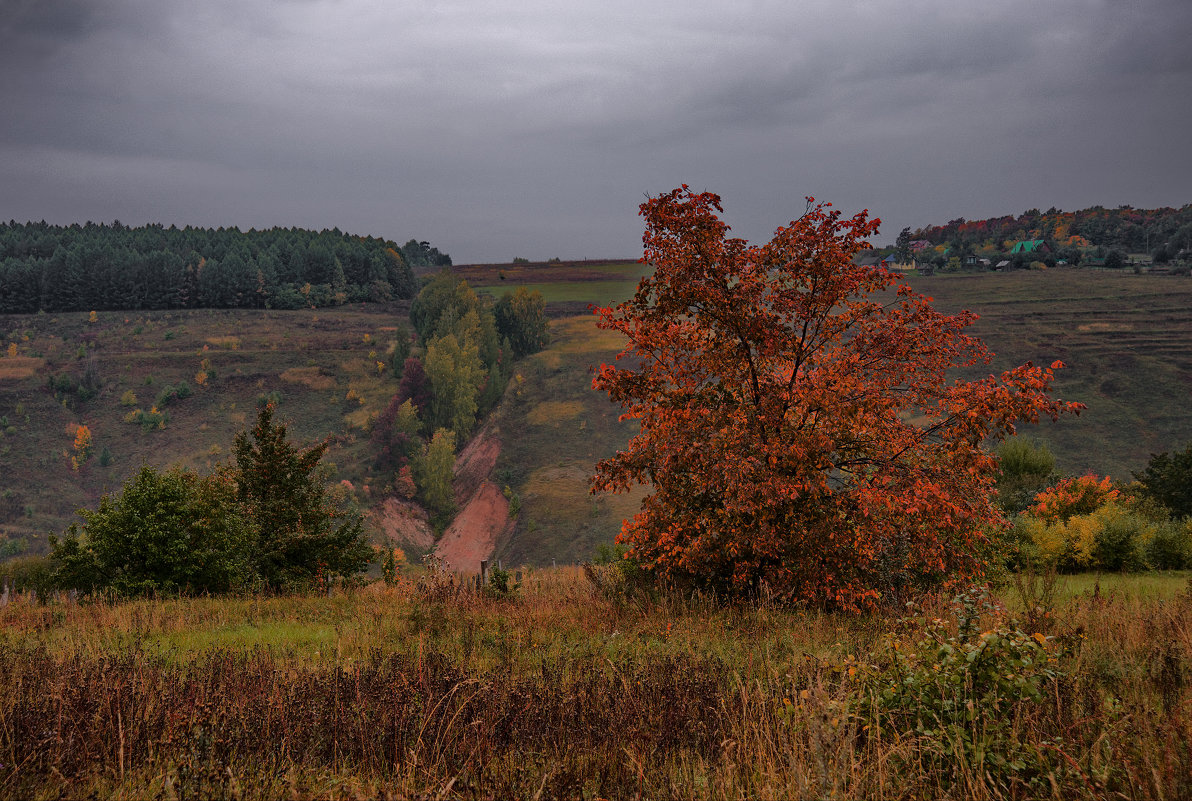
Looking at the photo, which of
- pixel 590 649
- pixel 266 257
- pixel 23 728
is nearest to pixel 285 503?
pixel 590 649

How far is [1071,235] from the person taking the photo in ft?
413

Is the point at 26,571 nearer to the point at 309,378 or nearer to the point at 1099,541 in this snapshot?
the point at 1099,541

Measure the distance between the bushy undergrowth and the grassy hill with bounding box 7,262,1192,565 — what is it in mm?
55503

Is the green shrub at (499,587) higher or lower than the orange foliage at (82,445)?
higher

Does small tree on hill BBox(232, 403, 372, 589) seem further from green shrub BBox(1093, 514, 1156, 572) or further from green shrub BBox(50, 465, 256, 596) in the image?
green shrub BBox(1093, 514, 1156, 572)

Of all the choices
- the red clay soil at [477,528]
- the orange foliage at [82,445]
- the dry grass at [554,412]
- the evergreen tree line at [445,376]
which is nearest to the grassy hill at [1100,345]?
the dry grass at [554,412]

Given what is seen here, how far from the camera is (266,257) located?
5305 inches

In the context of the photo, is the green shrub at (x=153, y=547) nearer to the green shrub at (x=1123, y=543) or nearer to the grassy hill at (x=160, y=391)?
the green shrub at (x=1123, y=543)

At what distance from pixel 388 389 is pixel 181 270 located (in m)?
57.7

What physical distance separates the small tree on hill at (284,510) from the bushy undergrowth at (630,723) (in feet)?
31.3

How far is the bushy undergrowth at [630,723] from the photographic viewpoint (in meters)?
3.28

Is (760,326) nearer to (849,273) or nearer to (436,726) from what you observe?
(849,273)

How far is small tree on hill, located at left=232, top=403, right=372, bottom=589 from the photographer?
15703 millimetres

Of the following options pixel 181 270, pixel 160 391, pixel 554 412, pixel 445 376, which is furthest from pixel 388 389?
pixel 181 270
